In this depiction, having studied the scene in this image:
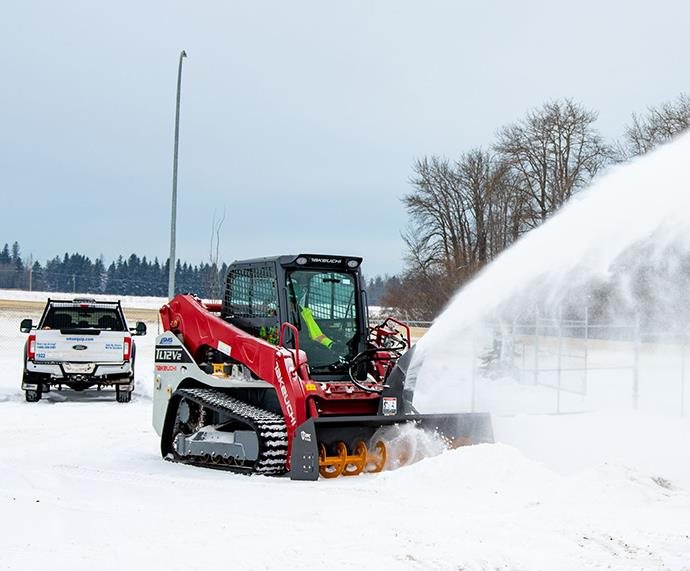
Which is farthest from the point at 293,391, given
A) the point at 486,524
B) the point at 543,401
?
the point at 543,401

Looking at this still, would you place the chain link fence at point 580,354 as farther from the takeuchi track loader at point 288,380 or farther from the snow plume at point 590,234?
the takeuchi track loader at point 288,380

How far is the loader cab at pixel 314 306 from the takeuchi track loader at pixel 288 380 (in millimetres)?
14

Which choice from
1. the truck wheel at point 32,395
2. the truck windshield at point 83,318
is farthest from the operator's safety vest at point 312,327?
the truck wheel at point 32,395

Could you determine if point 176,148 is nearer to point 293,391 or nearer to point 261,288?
point 261,288

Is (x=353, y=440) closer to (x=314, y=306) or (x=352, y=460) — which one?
(x=352, y=460)

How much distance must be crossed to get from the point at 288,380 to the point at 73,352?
9.55 meters

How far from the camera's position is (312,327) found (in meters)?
10.4

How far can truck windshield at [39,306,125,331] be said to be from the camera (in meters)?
18.1

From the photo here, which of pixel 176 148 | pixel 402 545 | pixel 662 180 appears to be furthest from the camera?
pixel 176 148

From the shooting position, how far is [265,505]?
7.94 metres

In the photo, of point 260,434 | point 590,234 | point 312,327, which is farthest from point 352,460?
point 590,234

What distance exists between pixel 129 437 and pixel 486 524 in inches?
304

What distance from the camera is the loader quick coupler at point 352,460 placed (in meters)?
9.52

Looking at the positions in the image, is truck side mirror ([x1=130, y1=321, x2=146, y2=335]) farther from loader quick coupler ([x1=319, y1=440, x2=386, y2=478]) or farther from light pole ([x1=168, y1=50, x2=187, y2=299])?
loader quick coupler ([x1=319, y1=440, x2=386, y2=478])
